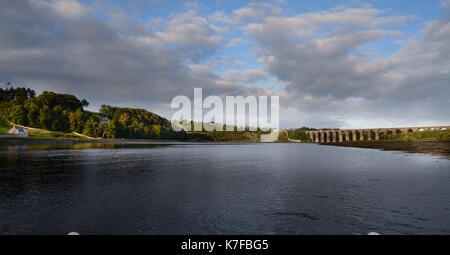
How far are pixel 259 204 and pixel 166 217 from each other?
7265 mm

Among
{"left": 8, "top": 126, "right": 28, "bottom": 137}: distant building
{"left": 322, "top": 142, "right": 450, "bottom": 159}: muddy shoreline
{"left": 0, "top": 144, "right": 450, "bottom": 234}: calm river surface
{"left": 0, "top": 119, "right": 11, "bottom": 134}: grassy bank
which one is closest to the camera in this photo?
{"left": 0, "top": 144, "right": 450, "bottom": 234}: calm river surface

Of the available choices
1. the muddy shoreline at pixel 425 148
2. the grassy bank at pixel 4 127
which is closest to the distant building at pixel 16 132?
the grassy bank at pixel 4 127

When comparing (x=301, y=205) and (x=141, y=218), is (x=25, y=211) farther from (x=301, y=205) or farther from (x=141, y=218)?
(x=301, y=205)

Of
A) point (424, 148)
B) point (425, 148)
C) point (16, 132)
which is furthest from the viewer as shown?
point (16, 132)

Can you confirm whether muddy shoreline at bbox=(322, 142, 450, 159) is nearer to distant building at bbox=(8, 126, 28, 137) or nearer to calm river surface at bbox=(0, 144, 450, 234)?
calm river surface at bbox=(0, 144, 450, 234)

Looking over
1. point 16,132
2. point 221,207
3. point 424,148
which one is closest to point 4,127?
point 16,132

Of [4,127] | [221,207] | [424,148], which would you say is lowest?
[424,148]

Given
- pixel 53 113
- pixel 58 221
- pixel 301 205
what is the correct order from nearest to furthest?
pixel 58 221, pixel 301 205, pixel 53 113

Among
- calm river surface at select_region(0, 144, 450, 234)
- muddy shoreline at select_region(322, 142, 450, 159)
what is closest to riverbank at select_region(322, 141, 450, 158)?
muddy shoreline at select_region(322, 142, 450, 159)

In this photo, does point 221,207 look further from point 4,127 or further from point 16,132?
point 4,127

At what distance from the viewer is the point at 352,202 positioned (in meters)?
19.4

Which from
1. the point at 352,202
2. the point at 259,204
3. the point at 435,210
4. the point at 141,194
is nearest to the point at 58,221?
the point at 141,194

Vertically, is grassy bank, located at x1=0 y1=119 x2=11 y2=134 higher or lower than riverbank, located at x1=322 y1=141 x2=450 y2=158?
higher

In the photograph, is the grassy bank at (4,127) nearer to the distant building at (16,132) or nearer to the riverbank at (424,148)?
the distant building at (16,132)
